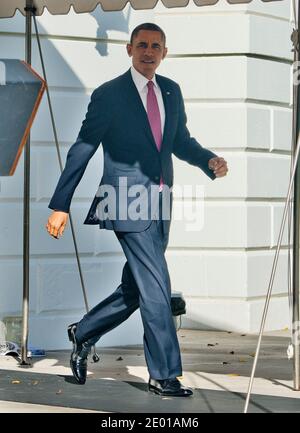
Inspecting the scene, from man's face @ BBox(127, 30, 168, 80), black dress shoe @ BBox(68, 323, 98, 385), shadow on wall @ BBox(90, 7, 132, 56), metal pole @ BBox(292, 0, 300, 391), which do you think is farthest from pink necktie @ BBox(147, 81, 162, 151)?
shadow on wall @ BBox(90, 7, 132, 56)

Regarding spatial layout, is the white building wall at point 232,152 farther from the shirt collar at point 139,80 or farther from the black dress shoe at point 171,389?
the black dress shoe at point 171,389

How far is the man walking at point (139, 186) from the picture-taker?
840cm

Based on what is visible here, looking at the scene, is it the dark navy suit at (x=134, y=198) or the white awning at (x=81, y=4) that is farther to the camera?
the white awning at (x=81, y=4)

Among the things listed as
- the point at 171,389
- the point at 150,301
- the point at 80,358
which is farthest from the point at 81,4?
the point at 171,389

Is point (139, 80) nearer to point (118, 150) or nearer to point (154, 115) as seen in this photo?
point (154, 115)

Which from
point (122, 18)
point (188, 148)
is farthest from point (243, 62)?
point (188, 148)

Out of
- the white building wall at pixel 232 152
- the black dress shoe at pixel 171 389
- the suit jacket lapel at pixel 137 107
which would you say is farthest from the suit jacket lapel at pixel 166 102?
the white building wall at pixel 232 152

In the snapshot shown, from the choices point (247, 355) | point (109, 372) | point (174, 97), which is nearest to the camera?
point (174, 97)

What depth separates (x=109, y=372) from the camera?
9.72 m

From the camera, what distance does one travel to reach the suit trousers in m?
8.37

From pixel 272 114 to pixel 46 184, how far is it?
2460 mm

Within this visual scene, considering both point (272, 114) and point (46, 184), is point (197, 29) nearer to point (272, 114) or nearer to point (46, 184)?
point (272, 114)

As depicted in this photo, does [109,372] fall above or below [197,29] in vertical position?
below

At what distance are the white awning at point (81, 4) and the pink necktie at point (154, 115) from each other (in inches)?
24.2
